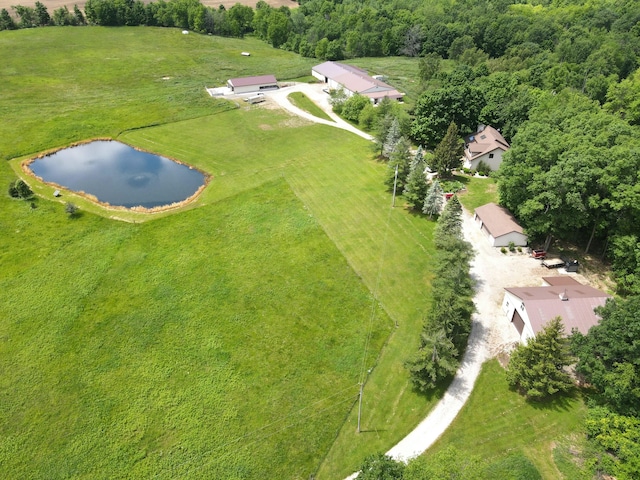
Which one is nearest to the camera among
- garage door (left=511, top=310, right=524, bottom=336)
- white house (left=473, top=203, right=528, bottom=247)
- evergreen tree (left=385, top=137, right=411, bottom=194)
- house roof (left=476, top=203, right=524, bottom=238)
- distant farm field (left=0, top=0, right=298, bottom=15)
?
garage door (left=511, top=310, right=524, bottom=336)

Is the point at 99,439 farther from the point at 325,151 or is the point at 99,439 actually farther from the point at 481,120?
the point at 481,120

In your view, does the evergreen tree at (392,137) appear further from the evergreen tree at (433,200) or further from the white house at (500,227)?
the white house at (500,227)

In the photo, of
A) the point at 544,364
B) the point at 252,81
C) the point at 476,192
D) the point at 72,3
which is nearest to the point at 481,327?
the point at 544,364

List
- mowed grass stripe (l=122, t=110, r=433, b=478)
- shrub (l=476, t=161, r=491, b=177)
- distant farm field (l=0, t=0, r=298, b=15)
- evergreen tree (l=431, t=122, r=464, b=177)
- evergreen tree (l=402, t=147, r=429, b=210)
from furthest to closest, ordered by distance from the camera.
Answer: distant farm field (l=0, t=0, r=298, b=15)
shrub (l=476, t=161, r=491, b=177)
evergreen tree (l=431, t=122, r=464, b=177)
evergreen tree (l=402, t=147, r=429, b=210)
mowed grass stripe (l=122, t=110, r=433, b=478)

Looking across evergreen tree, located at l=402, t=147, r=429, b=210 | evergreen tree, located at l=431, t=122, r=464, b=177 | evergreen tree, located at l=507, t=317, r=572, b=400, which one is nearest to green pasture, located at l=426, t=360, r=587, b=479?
evergreen tree, located at l=507, t=317, r=572, b=400

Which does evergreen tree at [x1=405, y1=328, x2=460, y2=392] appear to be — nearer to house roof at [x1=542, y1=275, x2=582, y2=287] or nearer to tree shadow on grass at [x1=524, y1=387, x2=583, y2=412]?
tree shadow on grass at [x1=524, y1=387, x2=583, y2=412]
